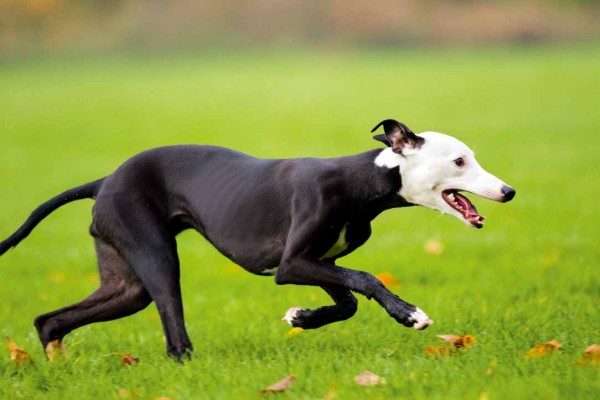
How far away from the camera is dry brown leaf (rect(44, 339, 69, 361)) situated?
619 cm

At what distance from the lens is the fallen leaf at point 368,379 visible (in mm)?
5129

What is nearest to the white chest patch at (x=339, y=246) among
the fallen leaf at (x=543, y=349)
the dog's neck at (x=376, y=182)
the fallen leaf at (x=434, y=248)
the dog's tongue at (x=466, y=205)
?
the dog's neck at (x=376, y=182)

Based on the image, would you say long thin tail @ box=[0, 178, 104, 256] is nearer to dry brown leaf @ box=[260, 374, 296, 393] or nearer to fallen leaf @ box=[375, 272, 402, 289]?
dry brown leaf @ box=[260, 374, 296, 393]

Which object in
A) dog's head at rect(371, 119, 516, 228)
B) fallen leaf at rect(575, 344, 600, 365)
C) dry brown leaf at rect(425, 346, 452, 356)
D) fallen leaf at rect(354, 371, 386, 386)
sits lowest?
fallen leaf at rect(354, 371, 386, 386)

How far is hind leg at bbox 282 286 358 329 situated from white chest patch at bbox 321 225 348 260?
0.21 metres

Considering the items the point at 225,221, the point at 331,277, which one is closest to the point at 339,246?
the point at 331,277

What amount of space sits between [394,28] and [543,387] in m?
51.7

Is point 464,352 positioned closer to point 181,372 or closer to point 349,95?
point 181,372

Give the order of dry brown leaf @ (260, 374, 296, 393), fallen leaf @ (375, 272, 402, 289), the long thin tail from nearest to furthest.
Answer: dry brown leaf @ (260, 374, 296, 393), the long thin tail, fallen leaf @ (375, 272, 402, 289)

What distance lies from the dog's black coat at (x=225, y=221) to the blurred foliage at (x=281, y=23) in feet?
150

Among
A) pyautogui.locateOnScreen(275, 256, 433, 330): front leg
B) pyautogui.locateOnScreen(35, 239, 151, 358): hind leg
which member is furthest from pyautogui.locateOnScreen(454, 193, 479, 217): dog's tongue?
pyautogui.locateOnScreen(35, 239, 151, 358): hind leg

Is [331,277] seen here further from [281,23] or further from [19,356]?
[281,23]

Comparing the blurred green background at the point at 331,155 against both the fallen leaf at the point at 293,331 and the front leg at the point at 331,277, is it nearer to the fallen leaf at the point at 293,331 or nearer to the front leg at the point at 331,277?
the fallen leaf at the point at 293,331

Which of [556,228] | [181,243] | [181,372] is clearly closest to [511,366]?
[181,372]
